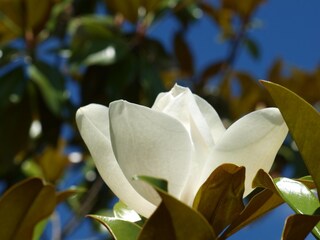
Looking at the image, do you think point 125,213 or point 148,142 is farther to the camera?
point 125,213

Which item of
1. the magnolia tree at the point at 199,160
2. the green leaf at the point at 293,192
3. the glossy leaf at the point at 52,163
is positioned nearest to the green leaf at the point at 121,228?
the magnolia tree at the point at 199,160

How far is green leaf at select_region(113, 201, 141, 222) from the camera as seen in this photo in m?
0.73

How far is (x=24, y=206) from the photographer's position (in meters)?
0.84

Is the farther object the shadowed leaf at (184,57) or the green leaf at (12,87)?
the shadowed leaf at (184,57)

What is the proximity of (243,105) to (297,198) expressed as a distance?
7.38ft

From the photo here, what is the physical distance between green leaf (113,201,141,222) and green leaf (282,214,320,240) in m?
0.16

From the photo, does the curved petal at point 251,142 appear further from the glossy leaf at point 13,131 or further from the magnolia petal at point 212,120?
the glossy leaf at point 13,131

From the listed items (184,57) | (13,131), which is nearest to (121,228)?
(13,131)

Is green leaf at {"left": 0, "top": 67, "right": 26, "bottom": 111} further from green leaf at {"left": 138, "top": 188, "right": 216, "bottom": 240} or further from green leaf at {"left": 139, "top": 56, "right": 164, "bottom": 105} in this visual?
green leaf at {"left": 138, "top": 188, "right": 216, "bottom": 240}

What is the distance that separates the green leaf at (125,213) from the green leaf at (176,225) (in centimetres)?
12

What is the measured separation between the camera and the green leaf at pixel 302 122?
0.63 m

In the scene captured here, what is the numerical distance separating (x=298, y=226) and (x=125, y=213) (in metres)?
0.18

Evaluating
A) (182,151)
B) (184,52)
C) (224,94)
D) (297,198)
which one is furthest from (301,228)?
(184,52)

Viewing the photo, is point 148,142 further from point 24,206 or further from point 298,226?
point 24,206
